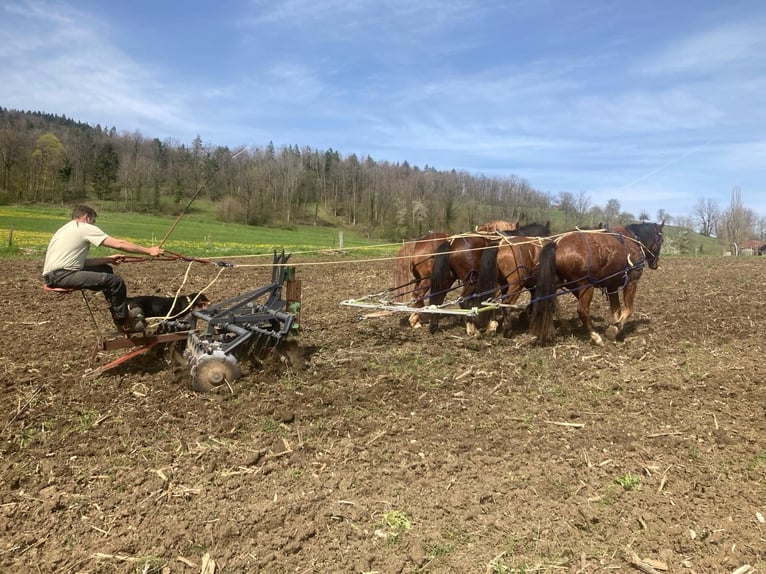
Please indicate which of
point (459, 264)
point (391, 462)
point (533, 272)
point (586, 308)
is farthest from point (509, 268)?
point (391, 462)

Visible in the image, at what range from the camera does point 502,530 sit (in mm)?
3473

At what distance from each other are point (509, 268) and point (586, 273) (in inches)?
50.2

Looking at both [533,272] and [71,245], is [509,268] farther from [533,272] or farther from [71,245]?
[71,245]

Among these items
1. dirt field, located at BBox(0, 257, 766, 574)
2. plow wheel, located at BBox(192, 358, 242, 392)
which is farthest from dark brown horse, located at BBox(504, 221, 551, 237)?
plow wheel, located at BBox(192, 358, 242, 392)

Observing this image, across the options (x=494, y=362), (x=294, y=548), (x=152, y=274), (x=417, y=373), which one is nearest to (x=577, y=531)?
(x=294, y=548)

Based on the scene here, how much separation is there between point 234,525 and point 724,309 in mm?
11045

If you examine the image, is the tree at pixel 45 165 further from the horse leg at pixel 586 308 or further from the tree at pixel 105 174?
the horse leg at pixel 586 308

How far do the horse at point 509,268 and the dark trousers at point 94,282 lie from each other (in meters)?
5.56

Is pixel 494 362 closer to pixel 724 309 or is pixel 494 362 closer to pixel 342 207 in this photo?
pixel 724 309

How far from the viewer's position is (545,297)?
8.09m

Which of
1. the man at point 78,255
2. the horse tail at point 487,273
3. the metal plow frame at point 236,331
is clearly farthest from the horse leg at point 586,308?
the man at point 78,255

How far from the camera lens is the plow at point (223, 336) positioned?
18.7 ft

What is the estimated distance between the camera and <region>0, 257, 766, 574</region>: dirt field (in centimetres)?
327

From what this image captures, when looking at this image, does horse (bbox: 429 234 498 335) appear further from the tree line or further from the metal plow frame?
the tree line
